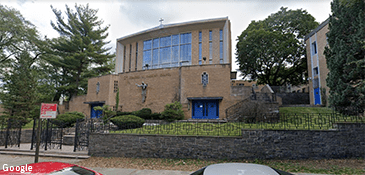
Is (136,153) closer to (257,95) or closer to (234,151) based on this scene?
(234,151)

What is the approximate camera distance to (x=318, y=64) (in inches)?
786

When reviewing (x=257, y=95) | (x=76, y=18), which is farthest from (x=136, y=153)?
(x=76, y=18)

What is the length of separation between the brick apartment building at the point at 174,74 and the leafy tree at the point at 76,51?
9.93 ft

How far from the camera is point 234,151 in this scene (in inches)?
332

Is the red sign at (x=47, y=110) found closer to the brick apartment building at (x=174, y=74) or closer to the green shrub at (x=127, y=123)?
the green shrub at (x=127, y=123)

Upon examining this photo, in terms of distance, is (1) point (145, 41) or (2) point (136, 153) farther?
(1) point (145, 41)

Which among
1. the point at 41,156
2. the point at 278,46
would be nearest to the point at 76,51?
the point at 41,156

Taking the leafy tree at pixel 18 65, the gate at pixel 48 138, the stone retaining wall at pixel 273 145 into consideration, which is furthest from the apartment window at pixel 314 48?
the leafy tree at pixel 18 65

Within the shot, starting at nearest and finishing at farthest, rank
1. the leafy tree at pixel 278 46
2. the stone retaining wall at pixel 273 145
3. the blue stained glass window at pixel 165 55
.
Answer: the stone retaining wall at pixel 273 145 → the leafy tree at pixel 278 46 → the blue stained glass window at pixel 165 55

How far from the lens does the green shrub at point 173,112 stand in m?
17.2

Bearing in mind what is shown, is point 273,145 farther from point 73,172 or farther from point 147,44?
point 147,44

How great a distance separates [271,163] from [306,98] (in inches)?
740

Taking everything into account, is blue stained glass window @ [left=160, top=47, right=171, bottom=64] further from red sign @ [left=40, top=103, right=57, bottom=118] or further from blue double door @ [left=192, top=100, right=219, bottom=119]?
red sign @ [left=40, top=103, right=57, bottom=118]

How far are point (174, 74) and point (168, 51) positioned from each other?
764 centimetres
